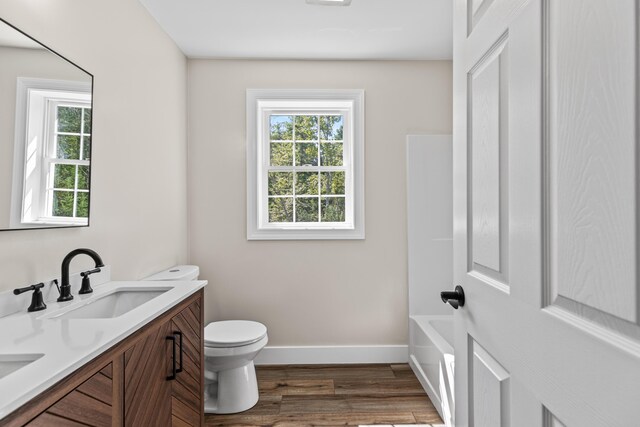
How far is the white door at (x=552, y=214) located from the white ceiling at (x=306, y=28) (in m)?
1.45

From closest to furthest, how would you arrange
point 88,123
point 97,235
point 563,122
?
point 563,122, point 88,123, point 97,235

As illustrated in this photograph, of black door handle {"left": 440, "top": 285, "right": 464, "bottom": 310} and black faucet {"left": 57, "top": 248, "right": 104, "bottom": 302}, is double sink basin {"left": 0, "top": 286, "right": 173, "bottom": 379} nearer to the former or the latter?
black faucet {"left": 57, "top": 248, "right": 104, "bottom": 302}

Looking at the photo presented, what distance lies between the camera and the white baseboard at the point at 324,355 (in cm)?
285

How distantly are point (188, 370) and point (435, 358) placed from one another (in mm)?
1496

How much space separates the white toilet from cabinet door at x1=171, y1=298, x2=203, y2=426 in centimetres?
44

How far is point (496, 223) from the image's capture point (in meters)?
0.85

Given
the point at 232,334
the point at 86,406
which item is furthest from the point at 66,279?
the point at 232,334

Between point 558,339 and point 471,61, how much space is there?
→ 746mm

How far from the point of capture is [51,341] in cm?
94

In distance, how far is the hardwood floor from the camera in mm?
2119

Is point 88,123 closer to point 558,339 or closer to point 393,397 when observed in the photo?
point 558,339

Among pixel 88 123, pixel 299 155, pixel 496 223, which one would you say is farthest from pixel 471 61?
pixel 299 155

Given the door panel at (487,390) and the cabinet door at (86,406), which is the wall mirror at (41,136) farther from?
the door panel at (487,390)

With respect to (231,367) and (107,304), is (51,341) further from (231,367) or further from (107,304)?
(231,367)
